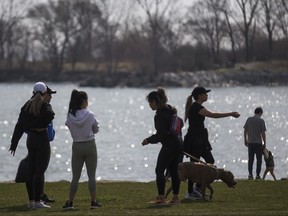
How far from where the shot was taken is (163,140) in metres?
12.7

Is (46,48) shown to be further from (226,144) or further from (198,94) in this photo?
(198,94)

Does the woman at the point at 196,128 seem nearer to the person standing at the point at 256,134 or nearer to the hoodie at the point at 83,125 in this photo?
the hoodie at the point at 83,125

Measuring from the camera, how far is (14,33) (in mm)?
123562

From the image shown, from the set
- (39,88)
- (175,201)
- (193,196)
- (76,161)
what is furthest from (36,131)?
(193,196)

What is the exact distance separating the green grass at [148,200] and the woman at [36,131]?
41cm

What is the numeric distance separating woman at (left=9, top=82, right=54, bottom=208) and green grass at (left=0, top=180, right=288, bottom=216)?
0.41m

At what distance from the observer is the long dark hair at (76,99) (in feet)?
40.4

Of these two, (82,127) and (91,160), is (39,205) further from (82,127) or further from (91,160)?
(82,127)

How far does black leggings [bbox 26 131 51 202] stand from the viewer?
12.6 m

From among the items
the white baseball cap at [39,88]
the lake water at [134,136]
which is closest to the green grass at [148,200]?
the white baseball cap at [39,88]

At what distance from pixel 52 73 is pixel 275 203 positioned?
99986mm

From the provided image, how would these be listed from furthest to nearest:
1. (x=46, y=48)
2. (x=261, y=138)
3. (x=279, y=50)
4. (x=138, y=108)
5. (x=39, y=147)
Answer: (x=46, y=48)
(x=279, y=50)
(x=138, y=108)
(x=261, y=138)
(x=39, y=147)

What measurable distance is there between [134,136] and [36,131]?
99.3 feet

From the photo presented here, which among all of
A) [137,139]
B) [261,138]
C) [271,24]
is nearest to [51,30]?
[271,24]
